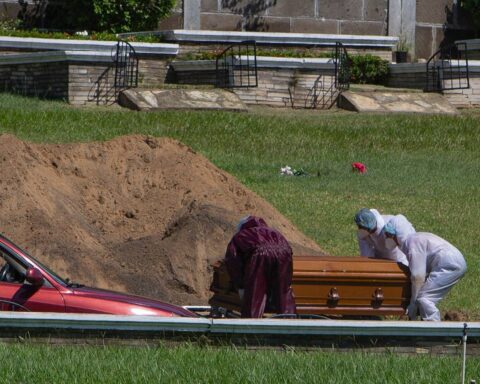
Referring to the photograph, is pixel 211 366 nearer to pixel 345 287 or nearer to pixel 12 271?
pixel 12 271

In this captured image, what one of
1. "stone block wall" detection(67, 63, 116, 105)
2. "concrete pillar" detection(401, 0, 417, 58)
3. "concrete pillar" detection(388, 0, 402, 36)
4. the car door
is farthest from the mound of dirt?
"concrete pillar" detection(401, 0, 417, 58)

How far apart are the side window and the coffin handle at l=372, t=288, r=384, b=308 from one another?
11.8ft

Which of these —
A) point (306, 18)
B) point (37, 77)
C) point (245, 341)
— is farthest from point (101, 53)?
point (245, 341)

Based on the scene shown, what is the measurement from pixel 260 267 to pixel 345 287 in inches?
45.9

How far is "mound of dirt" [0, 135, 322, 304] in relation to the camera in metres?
14.9

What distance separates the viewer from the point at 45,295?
11.0m

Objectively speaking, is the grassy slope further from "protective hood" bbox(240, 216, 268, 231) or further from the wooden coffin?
the wooden coffin

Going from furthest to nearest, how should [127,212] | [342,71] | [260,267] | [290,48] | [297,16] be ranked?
1. [297,16]
2. [290,48]
3. [342,71]
4. [127,212]
5. [260,267]

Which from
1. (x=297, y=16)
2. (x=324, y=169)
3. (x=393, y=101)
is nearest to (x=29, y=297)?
(x=324, y=169)

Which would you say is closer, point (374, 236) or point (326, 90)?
point (374, 236)

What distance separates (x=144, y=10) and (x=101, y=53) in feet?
14.7

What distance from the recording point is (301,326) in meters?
10.4

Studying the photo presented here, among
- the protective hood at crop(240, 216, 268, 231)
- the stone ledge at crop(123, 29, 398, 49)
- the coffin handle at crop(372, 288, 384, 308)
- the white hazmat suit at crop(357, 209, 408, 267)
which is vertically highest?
the stone ledge at crop(123, 29, 398, 49)

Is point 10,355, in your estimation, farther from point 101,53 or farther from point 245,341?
point 101,53
